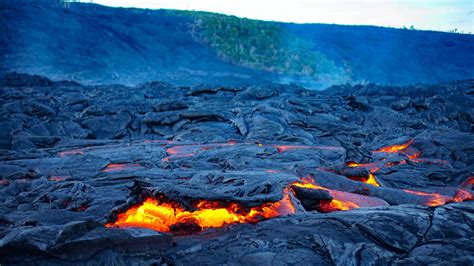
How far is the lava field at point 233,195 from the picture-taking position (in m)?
3.40

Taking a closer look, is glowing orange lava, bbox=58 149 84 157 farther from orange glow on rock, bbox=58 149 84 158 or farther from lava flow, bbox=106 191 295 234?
lava flow, bbox=106 191 295 234

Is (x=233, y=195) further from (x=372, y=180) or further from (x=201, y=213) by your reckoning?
(x=372, y=180)

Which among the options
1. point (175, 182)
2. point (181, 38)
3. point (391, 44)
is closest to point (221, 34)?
point (181, 38)

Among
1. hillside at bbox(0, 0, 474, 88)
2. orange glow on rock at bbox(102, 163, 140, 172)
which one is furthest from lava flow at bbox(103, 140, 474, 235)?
hillside at bbox(0, 0, 474, 88)

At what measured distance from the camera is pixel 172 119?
1465 cm

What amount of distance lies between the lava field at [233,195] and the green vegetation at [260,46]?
34843 mm

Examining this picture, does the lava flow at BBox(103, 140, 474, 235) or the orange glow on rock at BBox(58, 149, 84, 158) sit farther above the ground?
the lava flow at BBox(103, 140, 474, 235)

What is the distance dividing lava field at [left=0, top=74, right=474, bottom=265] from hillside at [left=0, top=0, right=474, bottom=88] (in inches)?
1033

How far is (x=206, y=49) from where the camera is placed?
160 feet

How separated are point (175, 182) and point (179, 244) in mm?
2018

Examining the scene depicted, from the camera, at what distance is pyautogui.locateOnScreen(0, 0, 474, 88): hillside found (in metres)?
39.1

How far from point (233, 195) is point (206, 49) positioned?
45.3m

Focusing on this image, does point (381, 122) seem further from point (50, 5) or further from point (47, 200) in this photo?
point (50, 5)

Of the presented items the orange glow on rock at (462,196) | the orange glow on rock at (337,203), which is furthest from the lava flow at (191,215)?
the orange glow on rock at (462,196)
